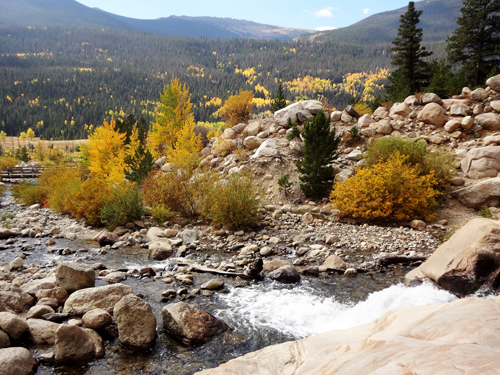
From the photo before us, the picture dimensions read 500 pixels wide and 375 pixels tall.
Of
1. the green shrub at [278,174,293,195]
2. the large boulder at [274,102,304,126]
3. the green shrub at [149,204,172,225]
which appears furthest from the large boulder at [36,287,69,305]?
the large boulder at [274,102,304,126]

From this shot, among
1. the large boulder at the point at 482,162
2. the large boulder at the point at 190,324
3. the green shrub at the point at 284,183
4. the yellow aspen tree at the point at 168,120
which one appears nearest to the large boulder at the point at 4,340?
the large boulder at the point at 190,324

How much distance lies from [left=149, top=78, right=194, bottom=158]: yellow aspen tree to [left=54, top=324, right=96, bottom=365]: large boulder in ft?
81.7

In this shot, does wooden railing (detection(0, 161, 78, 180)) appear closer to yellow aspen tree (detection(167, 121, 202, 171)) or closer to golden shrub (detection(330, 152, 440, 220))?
yellow aspen tree (detection(167, 121, 202, 171))

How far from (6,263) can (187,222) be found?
7012 mm

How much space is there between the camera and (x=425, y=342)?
3746 mm

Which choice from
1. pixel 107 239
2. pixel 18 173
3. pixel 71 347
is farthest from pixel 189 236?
pixel 18 173

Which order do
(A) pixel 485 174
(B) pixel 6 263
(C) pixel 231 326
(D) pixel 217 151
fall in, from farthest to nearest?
1. (D) pixel 217 151
2. (A) pixel 485 174
3. (B) pixel 6 263
4. (C) pixel 231 326

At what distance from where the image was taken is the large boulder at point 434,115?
19.1 meters

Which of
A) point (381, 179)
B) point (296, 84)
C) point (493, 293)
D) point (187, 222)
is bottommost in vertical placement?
point (187, 222)

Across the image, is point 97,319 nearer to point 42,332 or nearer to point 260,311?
point 42,332

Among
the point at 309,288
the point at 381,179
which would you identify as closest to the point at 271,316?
the point at 309,288

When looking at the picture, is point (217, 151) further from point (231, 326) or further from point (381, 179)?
point (231, 326)

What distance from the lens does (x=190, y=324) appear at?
643 cm

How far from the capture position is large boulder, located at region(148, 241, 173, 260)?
1137cm
